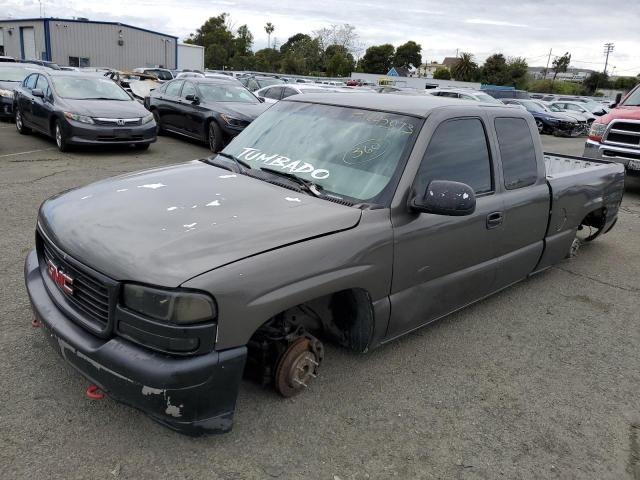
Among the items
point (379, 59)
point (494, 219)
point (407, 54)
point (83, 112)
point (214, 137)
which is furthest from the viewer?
point (407, 54)

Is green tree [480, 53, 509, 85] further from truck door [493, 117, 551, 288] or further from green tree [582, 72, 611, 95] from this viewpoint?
truck door [493, 117, 551, 288]

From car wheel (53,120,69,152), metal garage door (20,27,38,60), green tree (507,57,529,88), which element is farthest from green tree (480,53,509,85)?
car wheel (53,120,69,152)

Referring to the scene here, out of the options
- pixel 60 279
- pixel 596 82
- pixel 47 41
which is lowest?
pixel 60 279

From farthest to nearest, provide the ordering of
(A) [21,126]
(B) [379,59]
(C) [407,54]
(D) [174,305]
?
(C) [407,54] < (B) [379,59] < (A) [21,126] < (D) [174,305]

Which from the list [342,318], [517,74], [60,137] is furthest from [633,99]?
[517,74]

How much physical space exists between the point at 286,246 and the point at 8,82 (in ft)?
50.6

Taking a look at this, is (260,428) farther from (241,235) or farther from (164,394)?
(241,235)

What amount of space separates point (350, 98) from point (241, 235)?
70.3 inches

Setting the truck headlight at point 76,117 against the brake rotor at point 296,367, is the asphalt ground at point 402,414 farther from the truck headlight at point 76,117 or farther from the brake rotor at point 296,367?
the truck headlight at point 76,117

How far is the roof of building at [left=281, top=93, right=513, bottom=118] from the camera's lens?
139 inches

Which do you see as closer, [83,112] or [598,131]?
[83,112]

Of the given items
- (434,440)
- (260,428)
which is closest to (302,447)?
(260,428)

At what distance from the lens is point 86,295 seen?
257 cm

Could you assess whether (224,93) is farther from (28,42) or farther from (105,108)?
(28,42)
